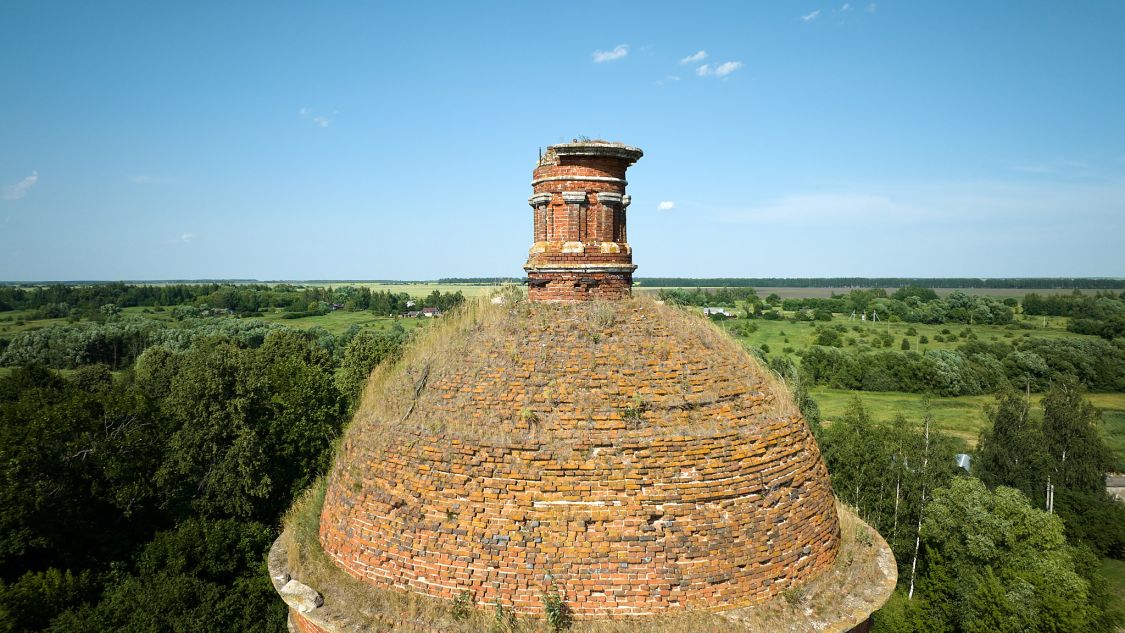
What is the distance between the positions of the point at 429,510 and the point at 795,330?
95.1 metres

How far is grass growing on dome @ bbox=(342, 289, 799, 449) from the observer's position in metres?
6.99

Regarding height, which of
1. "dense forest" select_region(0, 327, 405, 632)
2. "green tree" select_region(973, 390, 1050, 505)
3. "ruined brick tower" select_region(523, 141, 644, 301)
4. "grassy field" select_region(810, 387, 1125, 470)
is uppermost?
"ruined brick tower" select_region(523, 141, 644, 301)

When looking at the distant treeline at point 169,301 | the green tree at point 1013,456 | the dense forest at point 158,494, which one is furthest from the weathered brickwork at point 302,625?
the distant treeline at point 169,301

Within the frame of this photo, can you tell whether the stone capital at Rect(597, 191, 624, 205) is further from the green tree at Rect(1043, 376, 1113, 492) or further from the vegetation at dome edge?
the green tree at Rect(1043, 376, 1113, 492)

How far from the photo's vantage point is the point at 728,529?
675 cm

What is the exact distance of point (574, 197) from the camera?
875cm

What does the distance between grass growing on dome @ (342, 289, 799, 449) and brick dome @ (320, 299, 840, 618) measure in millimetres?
28

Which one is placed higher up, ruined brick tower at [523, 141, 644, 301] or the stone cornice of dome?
the stone cornice of dome

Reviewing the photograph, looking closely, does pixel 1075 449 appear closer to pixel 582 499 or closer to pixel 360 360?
pixel 582 499

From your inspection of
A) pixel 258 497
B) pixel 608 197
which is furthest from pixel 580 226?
pixel 258 497

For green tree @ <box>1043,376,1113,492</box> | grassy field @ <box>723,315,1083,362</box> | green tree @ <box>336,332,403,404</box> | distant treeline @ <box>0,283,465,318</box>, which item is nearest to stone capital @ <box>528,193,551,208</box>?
green tree @ <box>336,332,403,404</box>

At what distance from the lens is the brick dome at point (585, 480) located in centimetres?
647

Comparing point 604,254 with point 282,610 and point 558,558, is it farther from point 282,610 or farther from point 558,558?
point 282,610

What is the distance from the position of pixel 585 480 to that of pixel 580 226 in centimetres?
408
